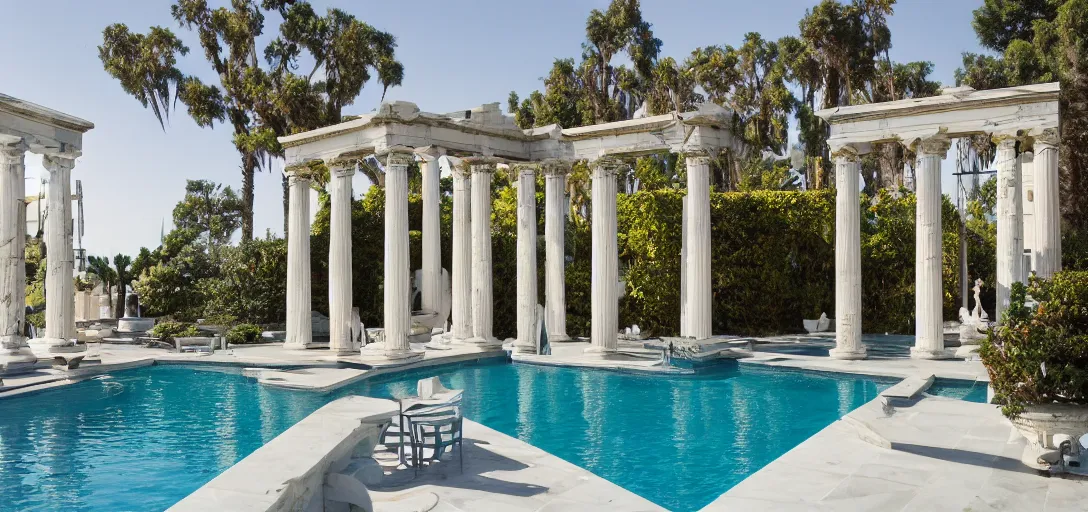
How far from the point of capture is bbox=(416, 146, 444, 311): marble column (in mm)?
23991

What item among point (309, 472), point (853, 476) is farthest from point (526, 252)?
point (309, 472)

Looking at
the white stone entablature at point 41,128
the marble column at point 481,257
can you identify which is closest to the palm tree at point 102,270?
the white stone entablature at point 41,128

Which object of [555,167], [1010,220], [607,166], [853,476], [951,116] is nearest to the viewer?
[853,476]

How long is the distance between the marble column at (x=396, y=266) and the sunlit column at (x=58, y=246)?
885 cm

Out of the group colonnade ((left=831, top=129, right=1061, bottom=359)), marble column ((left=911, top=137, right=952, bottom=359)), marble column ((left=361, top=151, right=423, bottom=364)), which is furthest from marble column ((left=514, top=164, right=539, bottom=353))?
marble column ((left=911, top=137, right=952, bottom=359))

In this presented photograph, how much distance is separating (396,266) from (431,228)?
3526 millimetres

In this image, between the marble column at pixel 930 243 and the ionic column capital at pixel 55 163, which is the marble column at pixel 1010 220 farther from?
the ionic column capital at pixel 55 163

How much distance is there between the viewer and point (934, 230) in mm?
21422

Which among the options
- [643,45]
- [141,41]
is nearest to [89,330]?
[141,41]

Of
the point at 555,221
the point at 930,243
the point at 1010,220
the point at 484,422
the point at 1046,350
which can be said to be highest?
the point at 555,221

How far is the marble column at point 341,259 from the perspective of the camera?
23.7m

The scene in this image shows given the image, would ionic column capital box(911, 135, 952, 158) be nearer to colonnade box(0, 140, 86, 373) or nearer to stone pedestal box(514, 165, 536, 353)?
stone pedestal box(514, 165, 536, 353)

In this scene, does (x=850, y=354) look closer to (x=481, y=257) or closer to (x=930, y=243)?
(x=930, y=243)

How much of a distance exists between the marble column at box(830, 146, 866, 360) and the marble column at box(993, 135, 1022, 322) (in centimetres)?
344
